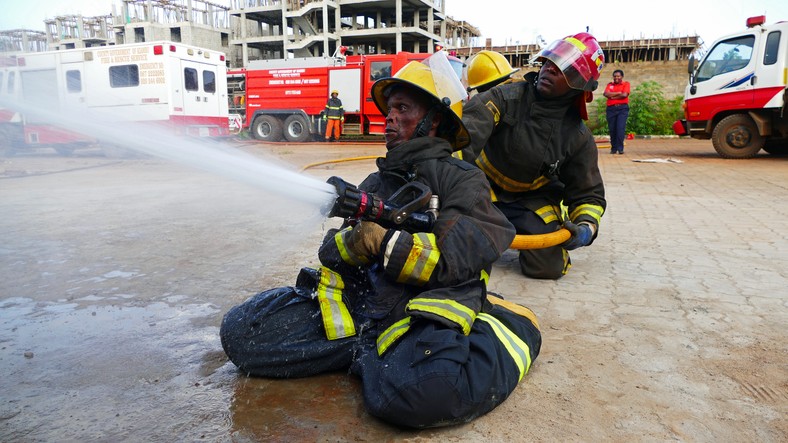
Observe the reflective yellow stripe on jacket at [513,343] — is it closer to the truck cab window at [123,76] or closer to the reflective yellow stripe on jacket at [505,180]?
the reflective yellow stripe on jacket at [505,180]

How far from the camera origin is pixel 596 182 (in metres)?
3.93

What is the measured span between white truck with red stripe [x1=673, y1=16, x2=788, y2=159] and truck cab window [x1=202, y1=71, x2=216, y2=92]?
36.9ft

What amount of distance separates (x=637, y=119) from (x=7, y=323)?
21366mm

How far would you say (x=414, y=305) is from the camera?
6.91ft

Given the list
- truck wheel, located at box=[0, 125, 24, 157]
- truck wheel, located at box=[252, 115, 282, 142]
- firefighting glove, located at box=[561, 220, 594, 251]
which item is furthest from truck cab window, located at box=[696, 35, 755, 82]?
truck wheel, located at box=[252, 115, 282, 142]

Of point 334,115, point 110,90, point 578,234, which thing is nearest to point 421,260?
point 578,234

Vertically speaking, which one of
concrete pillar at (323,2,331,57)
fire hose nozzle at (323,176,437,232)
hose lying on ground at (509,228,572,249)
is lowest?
hose lying on ground at (509,228,572,249)

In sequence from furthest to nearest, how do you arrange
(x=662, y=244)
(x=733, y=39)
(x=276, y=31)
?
(x=276, y=31), (x=733, y=39), (x=662, y=244)

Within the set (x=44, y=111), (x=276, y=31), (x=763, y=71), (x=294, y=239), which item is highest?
(x=276, y=31)

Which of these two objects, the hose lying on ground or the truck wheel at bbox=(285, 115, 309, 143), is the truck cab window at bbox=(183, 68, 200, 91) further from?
the hose lying on ground

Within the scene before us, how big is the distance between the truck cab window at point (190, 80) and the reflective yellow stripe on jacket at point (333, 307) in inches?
501

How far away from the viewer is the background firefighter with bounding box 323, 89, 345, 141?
19.3m

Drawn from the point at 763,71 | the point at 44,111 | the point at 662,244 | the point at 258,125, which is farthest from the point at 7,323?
the point at 258,125

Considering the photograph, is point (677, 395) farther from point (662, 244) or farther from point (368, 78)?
point (368, 78)
